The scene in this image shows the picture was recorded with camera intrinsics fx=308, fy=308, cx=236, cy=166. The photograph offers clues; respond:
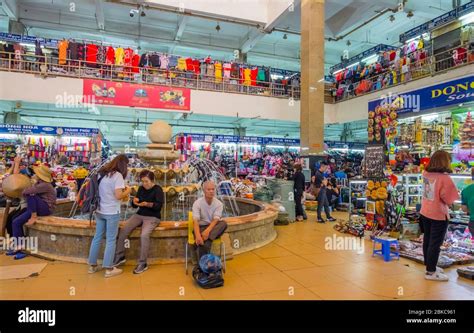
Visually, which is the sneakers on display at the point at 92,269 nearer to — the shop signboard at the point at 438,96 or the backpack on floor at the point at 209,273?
the backpack on floor at the point at 209,273

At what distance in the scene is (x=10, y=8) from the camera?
13078mm

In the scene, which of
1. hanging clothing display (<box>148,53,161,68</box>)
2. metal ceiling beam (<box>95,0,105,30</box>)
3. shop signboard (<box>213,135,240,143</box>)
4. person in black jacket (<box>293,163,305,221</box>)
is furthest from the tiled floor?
metal ceiling beam (<box>95,0,105,30</box>)

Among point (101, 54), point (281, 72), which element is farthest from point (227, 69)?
point (101, 54)

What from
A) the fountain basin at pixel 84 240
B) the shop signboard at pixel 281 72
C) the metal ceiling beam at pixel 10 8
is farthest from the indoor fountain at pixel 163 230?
the shop signboard at pixel 281 72

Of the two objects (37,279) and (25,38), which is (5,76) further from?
(37,279)

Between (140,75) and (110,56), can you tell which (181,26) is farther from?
(140,75)

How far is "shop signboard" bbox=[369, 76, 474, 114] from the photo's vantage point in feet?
29.5

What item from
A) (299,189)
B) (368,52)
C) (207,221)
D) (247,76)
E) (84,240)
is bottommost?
(84,240)

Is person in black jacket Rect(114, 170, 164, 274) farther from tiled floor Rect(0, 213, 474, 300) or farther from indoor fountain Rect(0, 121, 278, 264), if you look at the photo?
tiled floor Rect(0, 213, 474, 300)

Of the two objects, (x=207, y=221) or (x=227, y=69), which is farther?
(x=227, y=69)

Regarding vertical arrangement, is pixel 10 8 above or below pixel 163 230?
above

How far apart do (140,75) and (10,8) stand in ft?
21.9

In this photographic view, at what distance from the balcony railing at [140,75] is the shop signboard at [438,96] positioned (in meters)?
5.04
